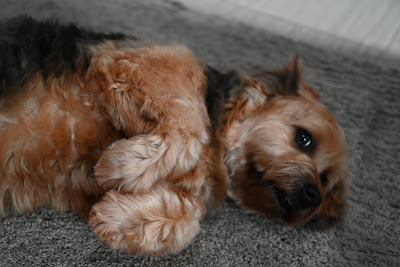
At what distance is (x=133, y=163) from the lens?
1771 mm

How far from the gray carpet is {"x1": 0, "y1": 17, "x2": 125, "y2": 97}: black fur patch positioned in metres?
0.65

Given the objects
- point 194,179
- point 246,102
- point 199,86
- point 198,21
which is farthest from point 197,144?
point 198,21

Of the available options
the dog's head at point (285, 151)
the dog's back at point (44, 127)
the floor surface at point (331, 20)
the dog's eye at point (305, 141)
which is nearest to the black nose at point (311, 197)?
Answer: the dog's head at point (285, 151)

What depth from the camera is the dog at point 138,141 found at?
5.93 feet

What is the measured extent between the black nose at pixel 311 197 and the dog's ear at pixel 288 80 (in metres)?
0.60

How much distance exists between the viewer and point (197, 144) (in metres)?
1.90

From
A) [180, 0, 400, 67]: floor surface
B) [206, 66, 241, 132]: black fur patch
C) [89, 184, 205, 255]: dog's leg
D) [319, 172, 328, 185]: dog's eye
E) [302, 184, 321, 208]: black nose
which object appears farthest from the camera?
[180, 0, 400, 67]: floor surface

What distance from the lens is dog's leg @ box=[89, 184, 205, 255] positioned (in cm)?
175

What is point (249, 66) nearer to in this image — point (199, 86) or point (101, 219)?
point (199, 86)

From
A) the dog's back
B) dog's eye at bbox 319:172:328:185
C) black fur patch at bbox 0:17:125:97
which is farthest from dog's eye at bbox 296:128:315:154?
black fur patch at bbox 0:17:125:97

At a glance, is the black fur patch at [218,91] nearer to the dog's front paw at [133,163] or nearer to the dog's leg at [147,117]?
the dog's leg at [147,117]

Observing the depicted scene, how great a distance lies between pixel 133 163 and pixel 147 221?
0.88 ft

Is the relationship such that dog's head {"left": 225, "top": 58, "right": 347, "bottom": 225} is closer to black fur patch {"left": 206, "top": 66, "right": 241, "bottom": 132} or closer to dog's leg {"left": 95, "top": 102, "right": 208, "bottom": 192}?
black fur patch {"left": 206, "top": 66, "right": 241, "bottom": 132}

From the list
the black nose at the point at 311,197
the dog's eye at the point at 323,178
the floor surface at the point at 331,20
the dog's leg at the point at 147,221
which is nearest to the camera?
the dog's leg at the point at 147,221
